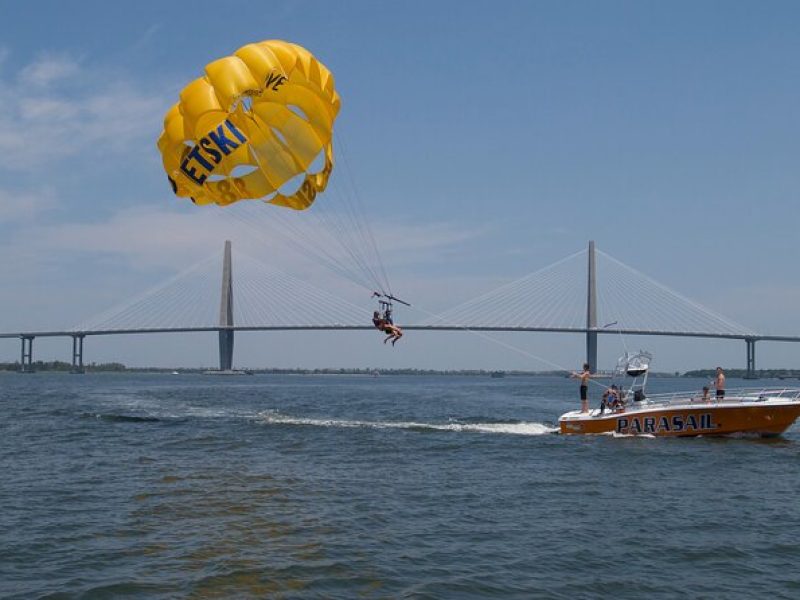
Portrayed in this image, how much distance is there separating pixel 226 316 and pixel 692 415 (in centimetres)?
7300

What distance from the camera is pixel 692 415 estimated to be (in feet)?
68.1

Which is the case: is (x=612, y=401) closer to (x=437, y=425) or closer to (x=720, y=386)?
(x=720, y=386)

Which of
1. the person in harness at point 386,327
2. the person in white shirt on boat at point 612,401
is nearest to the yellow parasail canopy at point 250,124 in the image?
the person in harness at point 386,327

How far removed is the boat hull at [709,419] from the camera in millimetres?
20453

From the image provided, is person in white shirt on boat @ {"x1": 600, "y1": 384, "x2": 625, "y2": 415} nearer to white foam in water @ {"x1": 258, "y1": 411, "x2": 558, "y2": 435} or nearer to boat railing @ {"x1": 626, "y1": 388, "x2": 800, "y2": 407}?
boat railing @ {"x1": 626, "y1": 388, "x2": 800, "y2": 407}

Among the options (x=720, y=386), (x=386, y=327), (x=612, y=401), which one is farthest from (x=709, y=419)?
(x=386, y=327)

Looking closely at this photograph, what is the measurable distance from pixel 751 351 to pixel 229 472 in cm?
8243

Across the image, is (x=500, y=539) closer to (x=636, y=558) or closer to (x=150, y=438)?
(x=636, y=558)

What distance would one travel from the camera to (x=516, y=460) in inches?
687

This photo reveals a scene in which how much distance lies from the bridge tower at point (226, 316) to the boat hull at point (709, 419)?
6747 centimetres

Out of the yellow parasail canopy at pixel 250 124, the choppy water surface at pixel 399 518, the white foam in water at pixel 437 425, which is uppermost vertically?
the yellow parasail canopy at pixel 250 124

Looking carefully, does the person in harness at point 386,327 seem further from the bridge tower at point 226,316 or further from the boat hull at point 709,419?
the bridge tower at point 226,316

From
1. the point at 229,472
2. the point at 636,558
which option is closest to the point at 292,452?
the point at 229,472

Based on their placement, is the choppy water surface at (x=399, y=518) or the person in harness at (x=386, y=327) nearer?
the choppy water surface at (x=399, y=518)
